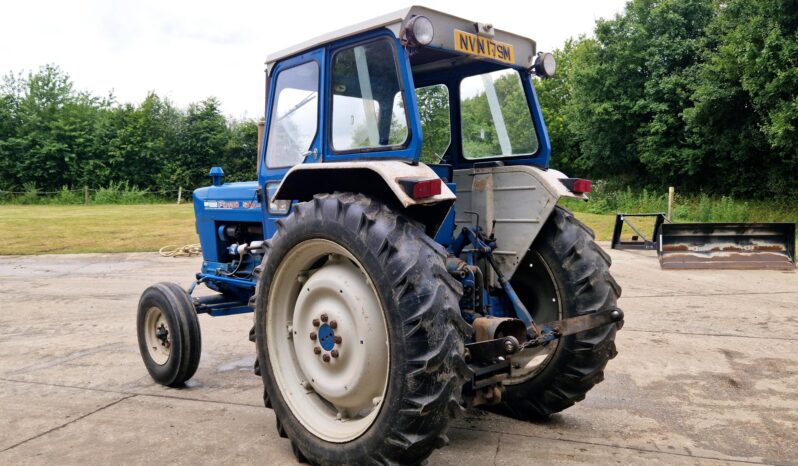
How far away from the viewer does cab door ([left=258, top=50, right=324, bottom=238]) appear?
12.6 feet

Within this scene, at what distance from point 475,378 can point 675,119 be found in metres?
28.5

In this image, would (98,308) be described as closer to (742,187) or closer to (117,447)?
(117,447)

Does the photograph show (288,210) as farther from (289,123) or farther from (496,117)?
(496,117)

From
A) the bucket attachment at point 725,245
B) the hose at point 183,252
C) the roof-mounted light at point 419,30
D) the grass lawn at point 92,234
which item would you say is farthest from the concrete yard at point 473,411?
the grass lawn at point 92,234

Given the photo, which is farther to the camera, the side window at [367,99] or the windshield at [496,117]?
the windshield at [496,117]

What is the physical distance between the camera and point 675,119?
28.4 meters

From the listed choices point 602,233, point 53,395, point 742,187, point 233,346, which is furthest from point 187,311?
point 742,187

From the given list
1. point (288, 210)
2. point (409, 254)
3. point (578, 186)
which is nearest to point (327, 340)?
point (409, 254)

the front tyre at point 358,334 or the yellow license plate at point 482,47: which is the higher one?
the yellow license plate at point 482,47

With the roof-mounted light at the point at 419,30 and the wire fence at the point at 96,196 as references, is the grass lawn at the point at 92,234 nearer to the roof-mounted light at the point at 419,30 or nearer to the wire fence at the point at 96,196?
the wire fence at the point at 96,196

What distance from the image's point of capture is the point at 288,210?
4.23m

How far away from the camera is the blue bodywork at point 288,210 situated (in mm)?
3424

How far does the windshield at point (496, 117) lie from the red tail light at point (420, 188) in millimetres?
1494

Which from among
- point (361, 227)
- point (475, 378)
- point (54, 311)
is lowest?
point (54, 311)
